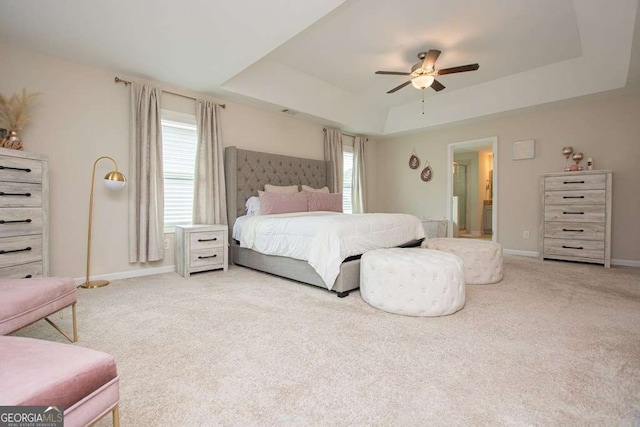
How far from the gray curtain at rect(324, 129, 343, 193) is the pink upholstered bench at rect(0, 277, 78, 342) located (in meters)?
4.55

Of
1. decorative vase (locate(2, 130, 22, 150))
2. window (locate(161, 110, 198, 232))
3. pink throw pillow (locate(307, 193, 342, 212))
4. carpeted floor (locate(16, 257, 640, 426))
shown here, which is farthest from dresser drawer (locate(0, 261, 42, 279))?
pink throw pillow (locate(307, 193, 342, 212))

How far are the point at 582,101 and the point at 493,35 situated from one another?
2.32m

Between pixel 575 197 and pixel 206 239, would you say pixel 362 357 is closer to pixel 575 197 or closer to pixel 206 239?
pixel 206 239

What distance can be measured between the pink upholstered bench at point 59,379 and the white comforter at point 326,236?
2.11 metres

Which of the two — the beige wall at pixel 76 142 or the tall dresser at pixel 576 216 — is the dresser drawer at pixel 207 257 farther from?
the tall dresser at pixel 576 216

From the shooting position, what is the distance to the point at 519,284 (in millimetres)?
3373

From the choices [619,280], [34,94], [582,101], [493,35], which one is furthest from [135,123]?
[582,101]

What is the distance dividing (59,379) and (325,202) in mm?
4208

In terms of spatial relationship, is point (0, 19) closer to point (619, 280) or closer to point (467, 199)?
point (619, 280)

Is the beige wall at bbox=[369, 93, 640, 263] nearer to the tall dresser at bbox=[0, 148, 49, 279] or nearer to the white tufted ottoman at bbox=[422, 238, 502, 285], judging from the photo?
the white tufted ottoman at bbox=[422, 238, 502, 285]

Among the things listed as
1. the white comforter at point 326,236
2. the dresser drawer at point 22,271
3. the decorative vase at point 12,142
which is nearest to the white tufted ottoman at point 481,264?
the white comforter at point 326,236

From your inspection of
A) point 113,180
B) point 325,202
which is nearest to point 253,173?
point 325,202

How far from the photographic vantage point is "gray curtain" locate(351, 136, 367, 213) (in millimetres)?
6586

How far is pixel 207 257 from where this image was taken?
12.9ft
